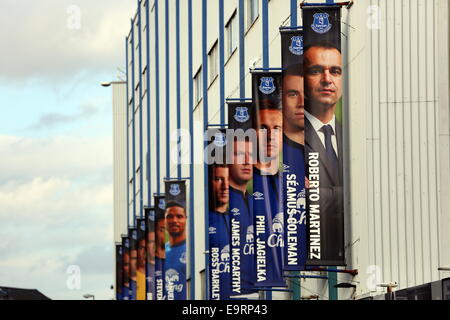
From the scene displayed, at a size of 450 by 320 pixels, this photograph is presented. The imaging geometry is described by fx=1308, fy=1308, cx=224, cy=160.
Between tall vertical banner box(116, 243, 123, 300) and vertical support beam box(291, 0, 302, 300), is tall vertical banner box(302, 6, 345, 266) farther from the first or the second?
tall vertical banner box(116, 243, 123, 300)

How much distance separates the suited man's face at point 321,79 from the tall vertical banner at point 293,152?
62.1 inches

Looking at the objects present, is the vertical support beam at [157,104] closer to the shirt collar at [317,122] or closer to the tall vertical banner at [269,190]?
the tall vertical banner at [269,190]

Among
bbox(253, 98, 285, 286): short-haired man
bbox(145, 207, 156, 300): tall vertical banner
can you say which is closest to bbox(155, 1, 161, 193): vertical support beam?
bbox(145, 207, 156, 300): tall vertical banner

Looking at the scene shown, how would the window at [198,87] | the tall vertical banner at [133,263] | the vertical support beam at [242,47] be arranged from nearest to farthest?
1. the vertical support beam at [242,47]
2. the window at [198,87]
3. the tall vertical banner at [133,263]

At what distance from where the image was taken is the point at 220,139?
42.3 meters

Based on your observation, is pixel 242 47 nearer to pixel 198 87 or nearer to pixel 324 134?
pixel 198 87

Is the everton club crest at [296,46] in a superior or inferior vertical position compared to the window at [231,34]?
inferior

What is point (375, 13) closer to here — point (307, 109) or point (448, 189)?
point (307, 109)

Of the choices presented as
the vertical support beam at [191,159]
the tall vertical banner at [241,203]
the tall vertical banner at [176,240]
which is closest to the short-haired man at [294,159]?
the tall vertical banner at [241,203]

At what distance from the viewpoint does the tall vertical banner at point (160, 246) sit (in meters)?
54.6

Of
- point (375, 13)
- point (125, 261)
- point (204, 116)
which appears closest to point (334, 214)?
point (375, 13)

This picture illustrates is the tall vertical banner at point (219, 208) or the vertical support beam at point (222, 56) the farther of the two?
the vertical support beam at point (222, 56)

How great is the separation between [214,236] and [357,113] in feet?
43.9

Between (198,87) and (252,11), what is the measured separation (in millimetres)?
12554
